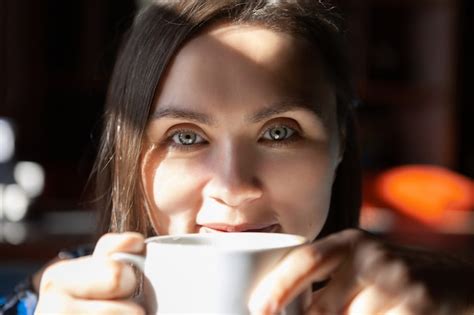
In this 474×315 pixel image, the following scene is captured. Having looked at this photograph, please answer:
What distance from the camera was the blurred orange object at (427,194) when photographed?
2385mm

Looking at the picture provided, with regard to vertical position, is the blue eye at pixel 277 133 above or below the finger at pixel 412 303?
above

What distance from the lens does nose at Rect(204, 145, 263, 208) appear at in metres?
0.59

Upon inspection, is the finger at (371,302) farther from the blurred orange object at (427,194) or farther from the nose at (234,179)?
the blurred orange object at (427,194)

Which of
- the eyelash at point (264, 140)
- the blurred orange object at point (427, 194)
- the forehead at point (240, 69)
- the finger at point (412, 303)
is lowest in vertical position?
the blurred orange object at point (427, 194)

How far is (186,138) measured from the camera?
0.65m

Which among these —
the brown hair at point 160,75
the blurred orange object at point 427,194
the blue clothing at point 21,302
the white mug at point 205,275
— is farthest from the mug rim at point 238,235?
the blurred orange object at point 427,194

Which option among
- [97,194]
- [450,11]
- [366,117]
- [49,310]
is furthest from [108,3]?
[49,310]

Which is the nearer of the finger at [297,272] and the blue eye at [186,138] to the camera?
the finger at [297,272]

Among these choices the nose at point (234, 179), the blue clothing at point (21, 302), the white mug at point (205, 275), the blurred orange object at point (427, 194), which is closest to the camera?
the white mug at point (205, 275)

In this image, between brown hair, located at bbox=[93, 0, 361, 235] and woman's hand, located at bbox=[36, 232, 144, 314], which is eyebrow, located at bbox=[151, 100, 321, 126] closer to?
brown hair, located at bbox=[93, 0, 361, 235]

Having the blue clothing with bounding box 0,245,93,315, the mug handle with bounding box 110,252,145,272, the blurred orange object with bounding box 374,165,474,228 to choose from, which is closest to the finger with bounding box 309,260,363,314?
the mug handle with bounding box 110,252,145,272

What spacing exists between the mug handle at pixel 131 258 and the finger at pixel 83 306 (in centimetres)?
3

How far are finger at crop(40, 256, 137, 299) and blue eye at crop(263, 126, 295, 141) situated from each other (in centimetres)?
23

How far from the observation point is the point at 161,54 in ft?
2.18
